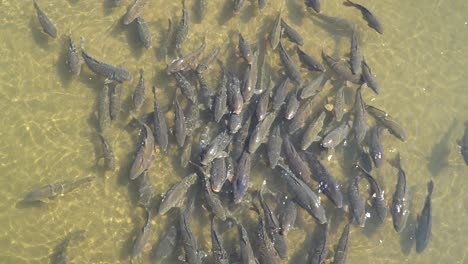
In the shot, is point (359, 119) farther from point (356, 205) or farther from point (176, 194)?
point (176, 194)

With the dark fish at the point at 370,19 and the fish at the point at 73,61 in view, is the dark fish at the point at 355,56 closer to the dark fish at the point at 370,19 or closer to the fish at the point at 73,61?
the dark fish at the point at 370,19

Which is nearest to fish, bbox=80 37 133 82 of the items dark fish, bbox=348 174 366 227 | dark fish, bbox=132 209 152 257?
dark fish, bbox=132 209 152 257

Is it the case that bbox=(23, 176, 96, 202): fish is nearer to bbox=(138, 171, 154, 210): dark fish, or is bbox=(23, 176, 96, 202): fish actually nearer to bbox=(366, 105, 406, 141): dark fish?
bbox=(138, 171, 154, 210): dark fish

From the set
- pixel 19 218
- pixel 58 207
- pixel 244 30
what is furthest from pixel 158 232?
pixel 244 30

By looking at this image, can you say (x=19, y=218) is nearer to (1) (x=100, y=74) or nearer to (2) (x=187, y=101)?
(1) (x=100, y=74)

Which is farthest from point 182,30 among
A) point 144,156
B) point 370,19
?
point 370,19

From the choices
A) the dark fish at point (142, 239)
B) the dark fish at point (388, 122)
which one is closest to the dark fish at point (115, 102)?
the dark fish at point (142, 239)
